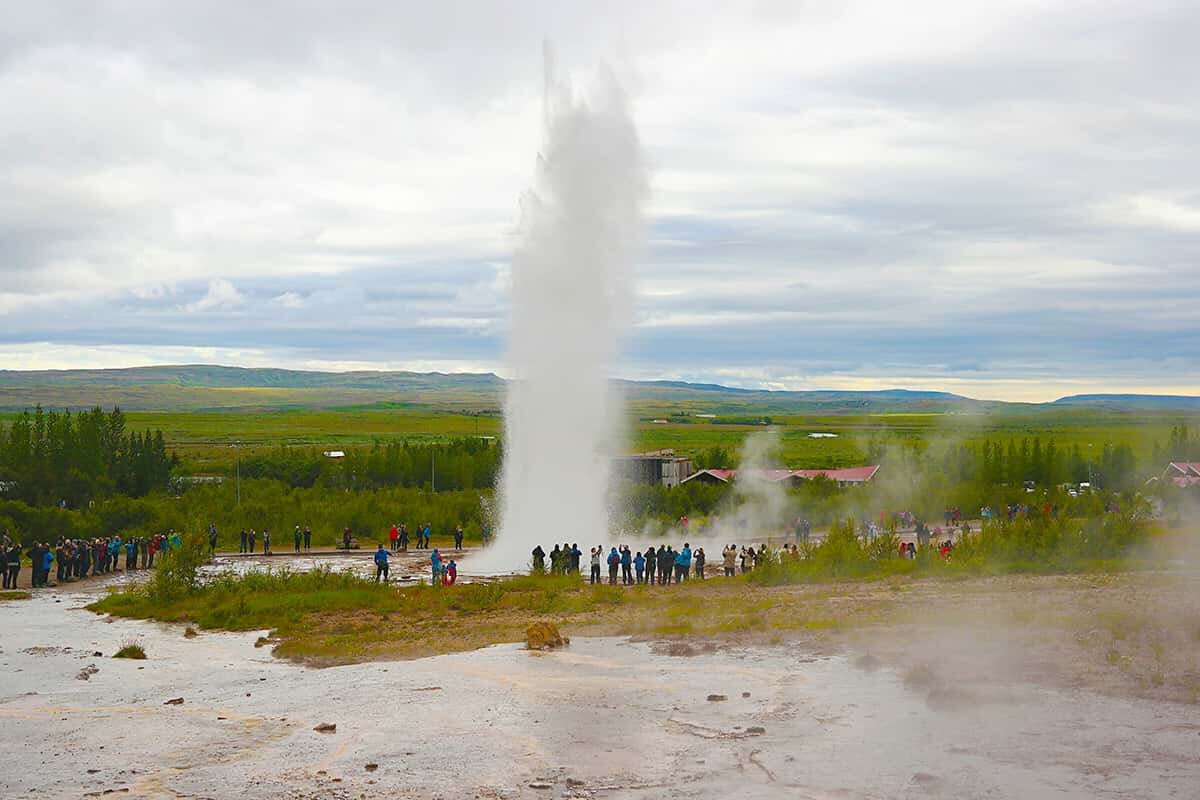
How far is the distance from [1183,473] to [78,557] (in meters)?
29.5

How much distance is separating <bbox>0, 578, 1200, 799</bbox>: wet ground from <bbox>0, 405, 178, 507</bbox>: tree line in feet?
98.2

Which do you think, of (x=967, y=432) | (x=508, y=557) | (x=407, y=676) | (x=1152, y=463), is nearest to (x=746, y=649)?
(x=407, y=676)

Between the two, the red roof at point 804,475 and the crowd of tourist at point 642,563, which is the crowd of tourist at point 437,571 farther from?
the red roof at point 804,475

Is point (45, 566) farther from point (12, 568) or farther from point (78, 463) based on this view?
point (78, 463)

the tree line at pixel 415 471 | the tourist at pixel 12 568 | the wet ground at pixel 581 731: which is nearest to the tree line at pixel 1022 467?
the tree line at pixel 415 471

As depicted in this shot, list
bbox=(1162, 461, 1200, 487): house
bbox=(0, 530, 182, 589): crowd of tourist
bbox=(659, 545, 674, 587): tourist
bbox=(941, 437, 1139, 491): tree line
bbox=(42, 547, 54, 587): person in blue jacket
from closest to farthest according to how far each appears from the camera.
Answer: bbox=(659, 545, 674, 587): tourist, bbox=(0, 530, 182, 589): crowd of tourist, bbox=(42, 547, 54, 587): person in blue jacket, bbox=(1162, 461, 1200, 487): house, bbox=(941, 437, 1139, 491): tree line

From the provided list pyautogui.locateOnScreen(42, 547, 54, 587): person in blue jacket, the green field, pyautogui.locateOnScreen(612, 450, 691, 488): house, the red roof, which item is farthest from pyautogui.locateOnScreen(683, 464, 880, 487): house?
pyautogui.locateOnScreen(42, 547, 54, 587): person in blue jacket

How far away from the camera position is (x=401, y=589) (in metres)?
24.0

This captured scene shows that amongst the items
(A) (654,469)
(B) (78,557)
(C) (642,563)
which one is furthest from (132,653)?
(A) (654,469)

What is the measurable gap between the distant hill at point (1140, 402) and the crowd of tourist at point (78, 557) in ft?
67.4

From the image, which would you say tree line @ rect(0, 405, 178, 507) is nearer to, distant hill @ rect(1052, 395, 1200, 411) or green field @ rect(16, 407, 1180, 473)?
green field @ rect(16, 407, 1180, 473)

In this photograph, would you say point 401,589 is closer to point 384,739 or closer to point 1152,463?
point 384,739

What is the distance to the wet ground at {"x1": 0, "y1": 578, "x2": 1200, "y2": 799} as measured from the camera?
10320 millimetres

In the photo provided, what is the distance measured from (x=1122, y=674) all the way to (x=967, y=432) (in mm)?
59477
